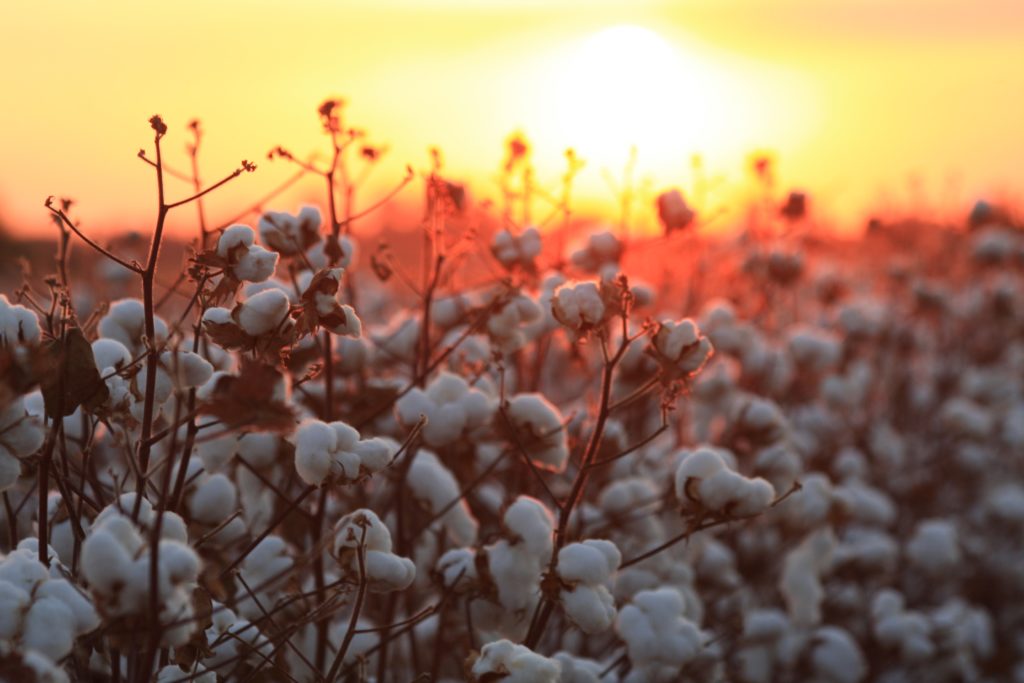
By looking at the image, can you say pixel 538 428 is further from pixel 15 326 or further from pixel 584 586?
pixel 15 326

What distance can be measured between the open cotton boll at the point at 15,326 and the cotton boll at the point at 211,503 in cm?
64

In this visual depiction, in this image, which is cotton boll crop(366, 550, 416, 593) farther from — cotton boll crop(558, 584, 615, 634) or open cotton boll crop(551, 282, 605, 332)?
open cotton boll crop(551, 282, 605, 332)

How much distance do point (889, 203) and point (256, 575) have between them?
5.60m

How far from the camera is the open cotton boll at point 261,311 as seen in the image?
1.44 metres

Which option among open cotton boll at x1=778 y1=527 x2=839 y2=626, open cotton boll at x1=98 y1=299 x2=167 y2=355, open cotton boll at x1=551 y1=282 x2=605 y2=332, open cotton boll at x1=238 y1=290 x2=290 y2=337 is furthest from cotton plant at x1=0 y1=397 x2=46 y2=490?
open cotton boll at x1=778 y1=527 x2=839 y2=626

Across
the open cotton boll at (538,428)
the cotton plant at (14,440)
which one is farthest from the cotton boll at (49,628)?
the open cotton boll at (538,428)

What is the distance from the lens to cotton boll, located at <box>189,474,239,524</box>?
2023 millimetres

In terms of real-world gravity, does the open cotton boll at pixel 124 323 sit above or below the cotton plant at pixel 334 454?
above

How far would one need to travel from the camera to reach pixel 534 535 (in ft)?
6.03

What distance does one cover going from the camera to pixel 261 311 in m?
1.44

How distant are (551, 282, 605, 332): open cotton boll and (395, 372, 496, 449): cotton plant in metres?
0.51

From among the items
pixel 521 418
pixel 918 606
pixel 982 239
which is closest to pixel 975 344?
pixel 982 239

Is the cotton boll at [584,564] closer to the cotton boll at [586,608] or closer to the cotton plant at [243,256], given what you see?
the cotton boll at [586,608]

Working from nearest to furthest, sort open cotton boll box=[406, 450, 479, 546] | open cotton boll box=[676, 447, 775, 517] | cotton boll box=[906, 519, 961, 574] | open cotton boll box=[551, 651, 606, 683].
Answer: open cotton boll box=[676, 447, 775, 517]
open cotton boll box=[551, 651, 606, 683]
open cotton boll box=[406, 450, 479, 546]
cotton boll box=[906, 519, 961, 574]
